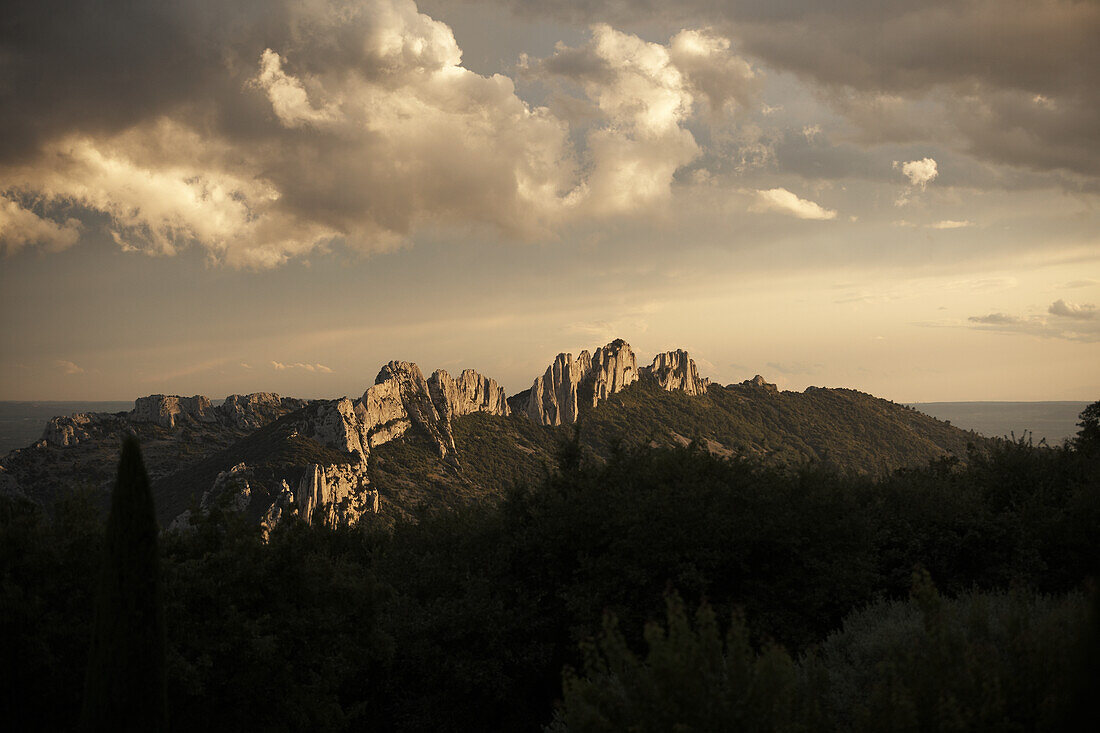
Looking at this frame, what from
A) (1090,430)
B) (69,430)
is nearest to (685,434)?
(1090,430)

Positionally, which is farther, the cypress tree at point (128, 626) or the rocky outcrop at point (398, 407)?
the rocky outcrop at point (398, 407)

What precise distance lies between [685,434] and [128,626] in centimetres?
14077

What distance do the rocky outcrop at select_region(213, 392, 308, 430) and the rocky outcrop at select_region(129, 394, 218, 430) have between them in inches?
123

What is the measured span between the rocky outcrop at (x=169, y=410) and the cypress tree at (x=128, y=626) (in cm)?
15147

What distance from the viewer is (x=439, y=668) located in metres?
21.3

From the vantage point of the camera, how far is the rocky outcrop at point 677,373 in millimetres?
175750

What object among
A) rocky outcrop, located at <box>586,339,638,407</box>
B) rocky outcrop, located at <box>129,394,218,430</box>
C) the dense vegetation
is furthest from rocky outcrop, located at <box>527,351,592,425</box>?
the dense vegetation

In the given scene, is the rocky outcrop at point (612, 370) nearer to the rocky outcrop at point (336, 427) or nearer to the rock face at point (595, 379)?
the rock face at point (595, 379)

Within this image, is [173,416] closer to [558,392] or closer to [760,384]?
[558,392]

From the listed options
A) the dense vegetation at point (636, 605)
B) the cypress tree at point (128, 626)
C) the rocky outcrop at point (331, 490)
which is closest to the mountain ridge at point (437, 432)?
the rocky outcrop at point (331, 490)

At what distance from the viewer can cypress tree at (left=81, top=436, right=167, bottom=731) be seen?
1216 centimetres

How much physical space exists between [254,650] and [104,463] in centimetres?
12797

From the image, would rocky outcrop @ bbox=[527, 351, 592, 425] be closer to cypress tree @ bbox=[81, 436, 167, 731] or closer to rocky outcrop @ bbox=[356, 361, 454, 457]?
rocky outcrop @ bbox=[356, 361, 454, 457]

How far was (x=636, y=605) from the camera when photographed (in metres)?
20.9
